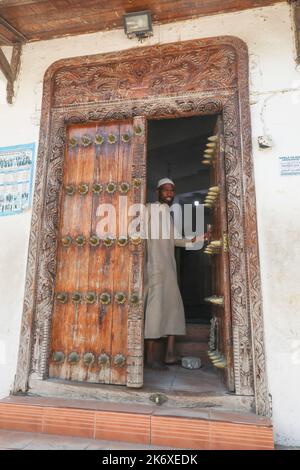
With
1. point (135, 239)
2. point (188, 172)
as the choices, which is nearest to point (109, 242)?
point (135, 239)

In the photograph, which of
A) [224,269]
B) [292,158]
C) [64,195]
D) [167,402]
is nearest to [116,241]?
[64,195]

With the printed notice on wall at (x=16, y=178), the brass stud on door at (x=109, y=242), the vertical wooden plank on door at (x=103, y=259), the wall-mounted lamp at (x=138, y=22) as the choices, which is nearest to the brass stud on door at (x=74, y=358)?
the vertical wooden plank on door at (x=103, y=259)

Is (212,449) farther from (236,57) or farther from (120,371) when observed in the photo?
(236,57)

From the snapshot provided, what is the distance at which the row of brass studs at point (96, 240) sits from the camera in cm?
301

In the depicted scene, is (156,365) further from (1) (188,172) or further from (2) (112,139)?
(1) (188,172)

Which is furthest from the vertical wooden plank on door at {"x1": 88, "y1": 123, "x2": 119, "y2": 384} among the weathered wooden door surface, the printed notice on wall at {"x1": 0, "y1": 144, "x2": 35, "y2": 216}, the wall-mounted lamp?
the wall-mounted lamp

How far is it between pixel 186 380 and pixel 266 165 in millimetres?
Result: 2048

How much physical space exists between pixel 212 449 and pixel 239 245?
4.86 feet

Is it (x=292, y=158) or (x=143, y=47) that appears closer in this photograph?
(x=292, y=158)

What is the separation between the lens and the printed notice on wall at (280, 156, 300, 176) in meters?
2.75

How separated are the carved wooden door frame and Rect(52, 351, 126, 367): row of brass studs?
0.10 metres

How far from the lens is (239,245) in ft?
9.05

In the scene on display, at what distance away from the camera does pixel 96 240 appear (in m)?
3.13

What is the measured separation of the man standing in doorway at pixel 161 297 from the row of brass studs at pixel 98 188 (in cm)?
53
